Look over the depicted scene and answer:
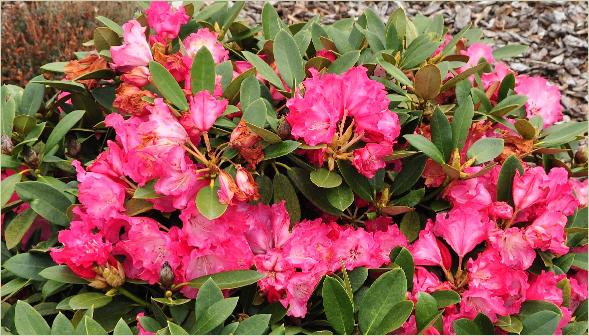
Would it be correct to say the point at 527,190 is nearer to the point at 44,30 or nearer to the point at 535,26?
the point at 535,26

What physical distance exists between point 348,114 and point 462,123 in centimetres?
25

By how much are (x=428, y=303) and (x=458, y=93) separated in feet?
1.77

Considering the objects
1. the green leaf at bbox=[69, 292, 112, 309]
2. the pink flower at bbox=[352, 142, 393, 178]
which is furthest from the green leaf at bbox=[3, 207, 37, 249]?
the pink flower at bbox=[352, 142, 393, 178]

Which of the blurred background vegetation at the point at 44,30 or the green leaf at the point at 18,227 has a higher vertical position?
the green leaf at the point at 18,227

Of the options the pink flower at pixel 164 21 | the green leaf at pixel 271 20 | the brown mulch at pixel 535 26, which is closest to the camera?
the pink flower at pixel 164 21

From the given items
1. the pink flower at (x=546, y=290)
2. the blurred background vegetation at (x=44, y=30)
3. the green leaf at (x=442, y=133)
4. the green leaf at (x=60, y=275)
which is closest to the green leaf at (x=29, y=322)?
the green leaf at (x=60, y=275)

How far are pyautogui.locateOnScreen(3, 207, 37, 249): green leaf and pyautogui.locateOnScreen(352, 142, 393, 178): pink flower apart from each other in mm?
677

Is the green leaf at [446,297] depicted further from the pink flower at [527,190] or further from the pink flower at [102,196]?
the pink flower at [102,196]

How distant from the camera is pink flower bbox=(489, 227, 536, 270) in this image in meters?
1.29

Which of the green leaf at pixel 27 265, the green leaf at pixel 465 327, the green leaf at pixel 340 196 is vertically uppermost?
the green leaf at pixel 340 196

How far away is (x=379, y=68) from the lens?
1573 mm

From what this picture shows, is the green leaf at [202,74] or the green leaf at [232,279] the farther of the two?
the green leaf at [202,74]

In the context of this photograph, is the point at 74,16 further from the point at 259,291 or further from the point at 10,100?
the point at 259,291

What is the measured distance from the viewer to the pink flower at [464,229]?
130cm
